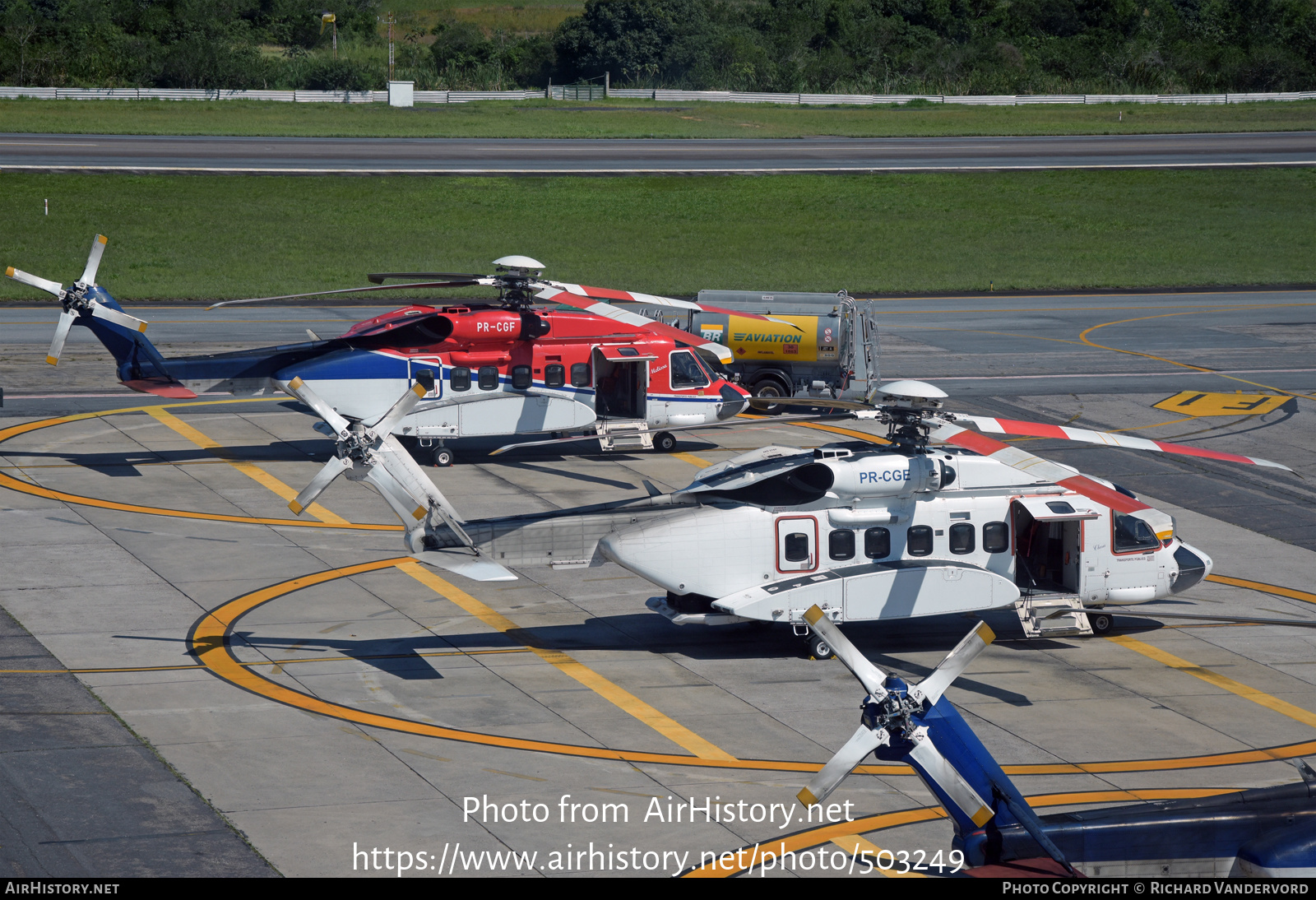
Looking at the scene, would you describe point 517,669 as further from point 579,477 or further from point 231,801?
point 579,477

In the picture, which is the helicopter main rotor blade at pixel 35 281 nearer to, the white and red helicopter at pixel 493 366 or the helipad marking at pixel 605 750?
the white and red helicopter at pixel 493 366

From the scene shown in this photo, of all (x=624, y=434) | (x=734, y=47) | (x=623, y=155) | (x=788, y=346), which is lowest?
(x=624, y=434)

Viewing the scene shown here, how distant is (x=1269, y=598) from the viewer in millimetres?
28734

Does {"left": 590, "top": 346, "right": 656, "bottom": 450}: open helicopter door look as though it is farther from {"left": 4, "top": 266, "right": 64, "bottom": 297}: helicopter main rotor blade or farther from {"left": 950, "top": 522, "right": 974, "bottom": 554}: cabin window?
{"left": 950, "top": 522, "right": 974, "bottom": 554}: cabin window

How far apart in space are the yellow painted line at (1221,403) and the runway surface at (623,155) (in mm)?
43937

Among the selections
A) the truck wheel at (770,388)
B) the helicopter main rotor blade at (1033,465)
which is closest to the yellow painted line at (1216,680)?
the helicopter main rotor blade at (1033,465)

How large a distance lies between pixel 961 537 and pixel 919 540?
30.7 inches

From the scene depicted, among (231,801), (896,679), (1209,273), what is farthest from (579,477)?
(1209,273)

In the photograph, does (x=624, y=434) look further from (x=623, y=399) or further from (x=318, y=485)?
(x=318, y=485)

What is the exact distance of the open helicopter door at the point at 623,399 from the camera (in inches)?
1485

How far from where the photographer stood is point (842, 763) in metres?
12.7

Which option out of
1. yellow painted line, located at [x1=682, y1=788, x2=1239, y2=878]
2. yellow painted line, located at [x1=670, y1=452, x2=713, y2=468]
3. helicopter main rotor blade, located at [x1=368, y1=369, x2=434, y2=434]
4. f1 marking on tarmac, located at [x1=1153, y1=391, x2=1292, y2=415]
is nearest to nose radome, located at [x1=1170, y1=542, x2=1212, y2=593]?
yellow painted line, located at [x1=682, y1=788, x2=1239, y2=878]

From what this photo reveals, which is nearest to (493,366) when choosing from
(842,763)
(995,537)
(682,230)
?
(995,537)

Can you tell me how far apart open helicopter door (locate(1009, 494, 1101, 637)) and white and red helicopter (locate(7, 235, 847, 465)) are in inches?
492
